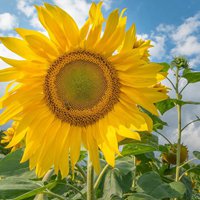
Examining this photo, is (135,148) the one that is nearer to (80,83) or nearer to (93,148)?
(93,148)

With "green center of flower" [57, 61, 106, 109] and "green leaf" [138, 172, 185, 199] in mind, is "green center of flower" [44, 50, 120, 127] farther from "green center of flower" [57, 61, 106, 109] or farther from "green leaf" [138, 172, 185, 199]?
"green leaf" [138, 172, 185, 199]

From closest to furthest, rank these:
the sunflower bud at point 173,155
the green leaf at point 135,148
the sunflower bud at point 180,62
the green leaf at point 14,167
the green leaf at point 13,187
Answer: the green leaf at point 13,187
the green leaf at point 135,148
the green leaf at point 14,167
the sunflower bud at point 180,62
the sunflower bud at point 173,155

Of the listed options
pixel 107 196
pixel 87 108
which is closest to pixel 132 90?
pixel 87 108

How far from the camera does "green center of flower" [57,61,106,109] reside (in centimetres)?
233

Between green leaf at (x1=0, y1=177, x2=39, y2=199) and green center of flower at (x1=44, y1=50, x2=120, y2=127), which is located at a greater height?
green center of flower at (x1=44, y1=50, x2=120, y2=127)

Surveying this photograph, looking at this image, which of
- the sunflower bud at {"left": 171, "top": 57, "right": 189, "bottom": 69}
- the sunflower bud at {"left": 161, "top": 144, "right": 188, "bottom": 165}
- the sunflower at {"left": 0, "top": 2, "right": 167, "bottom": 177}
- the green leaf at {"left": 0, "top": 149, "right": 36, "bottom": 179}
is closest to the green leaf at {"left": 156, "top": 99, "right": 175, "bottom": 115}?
the sunflower bud at {"left": 171, "top": 57, "right": 189, "bottom": 69}

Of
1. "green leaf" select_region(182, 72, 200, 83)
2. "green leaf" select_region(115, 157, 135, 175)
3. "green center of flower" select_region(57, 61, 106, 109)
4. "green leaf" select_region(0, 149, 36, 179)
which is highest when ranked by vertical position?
"green leaf" select_region(182, 72, 200, 83)

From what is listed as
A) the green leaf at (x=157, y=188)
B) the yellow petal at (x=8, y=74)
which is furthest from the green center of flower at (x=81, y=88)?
the green leaf at (x=157, y=188)

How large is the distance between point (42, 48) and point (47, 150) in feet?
1.97

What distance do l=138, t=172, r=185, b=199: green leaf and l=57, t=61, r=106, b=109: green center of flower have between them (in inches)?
28.3

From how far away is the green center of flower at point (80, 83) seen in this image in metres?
2.33

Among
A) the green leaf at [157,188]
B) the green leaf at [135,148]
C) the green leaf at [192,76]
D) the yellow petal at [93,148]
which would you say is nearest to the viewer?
the yellow petal at [93,148]

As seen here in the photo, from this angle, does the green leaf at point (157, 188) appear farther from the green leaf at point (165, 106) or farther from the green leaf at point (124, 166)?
the green leaf at point (165, 106)

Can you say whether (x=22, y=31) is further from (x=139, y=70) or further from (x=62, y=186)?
(x=62, y=186)
